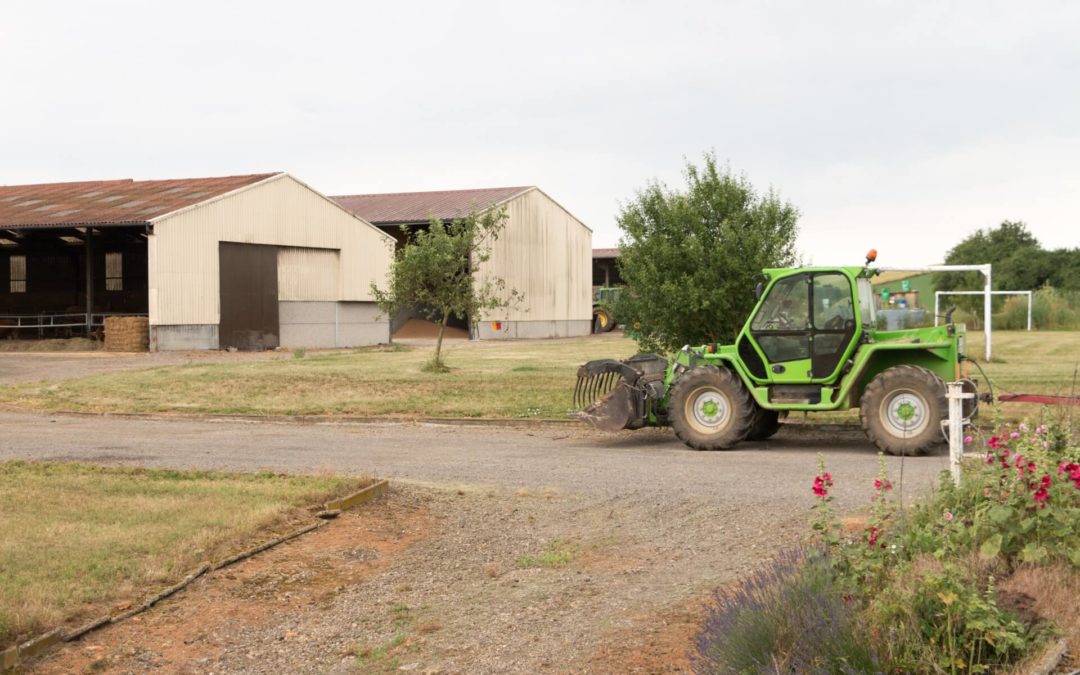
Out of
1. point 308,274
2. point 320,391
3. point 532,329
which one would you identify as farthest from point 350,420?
point 532,329

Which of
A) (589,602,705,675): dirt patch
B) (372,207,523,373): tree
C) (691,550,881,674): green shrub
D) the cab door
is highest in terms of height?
(372,207,523,373): tree

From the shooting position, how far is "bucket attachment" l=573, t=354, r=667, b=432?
14539mm

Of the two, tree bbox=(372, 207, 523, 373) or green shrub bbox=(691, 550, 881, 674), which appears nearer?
green shrub bbox=(691, 550, 881, 674)

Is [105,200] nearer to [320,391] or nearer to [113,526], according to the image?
[320,391]

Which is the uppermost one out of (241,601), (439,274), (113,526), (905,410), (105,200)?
(105,200)

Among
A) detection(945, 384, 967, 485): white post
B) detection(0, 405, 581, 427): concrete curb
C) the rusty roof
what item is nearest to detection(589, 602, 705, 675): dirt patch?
detection(945, 384, 967, 485): white post

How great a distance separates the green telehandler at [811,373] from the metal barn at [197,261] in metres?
24.2

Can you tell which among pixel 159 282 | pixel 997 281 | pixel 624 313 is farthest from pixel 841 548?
pixel 997 281

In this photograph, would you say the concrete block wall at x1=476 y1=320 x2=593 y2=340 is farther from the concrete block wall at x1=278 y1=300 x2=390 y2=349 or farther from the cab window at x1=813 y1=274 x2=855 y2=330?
the cab window at x1=813 y1=274 x2=855 y2=330

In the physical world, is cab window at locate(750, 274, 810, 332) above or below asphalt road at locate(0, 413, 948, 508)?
above

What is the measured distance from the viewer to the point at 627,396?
1453cm

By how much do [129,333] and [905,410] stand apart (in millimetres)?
27747

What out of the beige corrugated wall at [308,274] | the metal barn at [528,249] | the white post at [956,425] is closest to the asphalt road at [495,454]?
the white post at [956,425]

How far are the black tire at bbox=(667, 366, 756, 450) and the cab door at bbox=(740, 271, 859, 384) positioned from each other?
→ 16.1 inches
